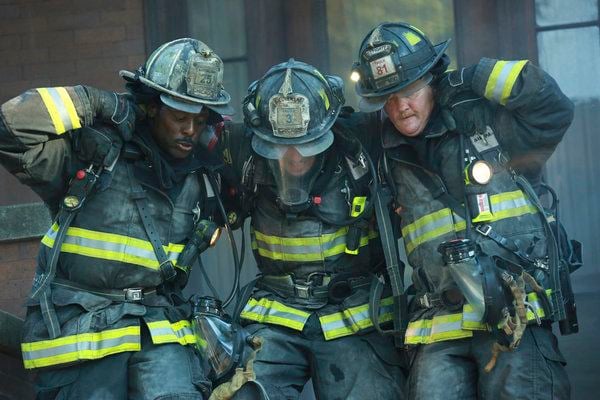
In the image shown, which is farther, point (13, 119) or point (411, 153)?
point (411, 153)

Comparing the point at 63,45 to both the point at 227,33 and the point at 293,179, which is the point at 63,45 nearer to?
the point at 227,33

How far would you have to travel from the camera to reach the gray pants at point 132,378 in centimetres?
611

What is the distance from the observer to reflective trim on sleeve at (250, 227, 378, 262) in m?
6.55

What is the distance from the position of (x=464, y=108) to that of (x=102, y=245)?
1920 mm

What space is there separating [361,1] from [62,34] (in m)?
2.20

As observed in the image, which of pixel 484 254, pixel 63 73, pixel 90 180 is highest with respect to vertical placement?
pixel 63 73

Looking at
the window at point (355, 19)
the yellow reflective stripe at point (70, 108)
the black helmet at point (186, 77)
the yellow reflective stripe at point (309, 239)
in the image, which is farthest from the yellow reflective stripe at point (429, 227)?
the window at point (355, 19)

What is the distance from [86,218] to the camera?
6273 millimetres

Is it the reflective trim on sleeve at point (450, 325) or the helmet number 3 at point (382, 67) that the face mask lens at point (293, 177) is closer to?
the helmet number 3 at point (382, 67)

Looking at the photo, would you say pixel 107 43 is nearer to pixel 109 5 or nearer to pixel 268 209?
pixel 109 5

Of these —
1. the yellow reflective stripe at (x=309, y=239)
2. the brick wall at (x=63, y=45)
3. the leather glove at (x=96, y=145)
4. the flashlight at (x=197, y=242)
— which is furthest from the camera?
the brick wall at (x=63, y=45)

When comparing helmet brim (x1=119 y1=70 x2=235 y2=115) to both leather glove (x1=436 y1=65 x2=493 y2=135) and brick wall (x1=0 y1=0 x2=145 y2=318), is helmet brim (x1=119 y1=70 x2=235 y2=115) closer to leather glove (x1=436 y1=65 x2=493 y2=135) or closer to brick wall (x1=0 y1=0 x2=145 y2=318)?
leather glove (x1=436 y1=65 x2=493 y2=135)

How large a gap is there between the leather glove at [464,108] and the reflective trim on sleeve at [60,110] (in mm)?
1824

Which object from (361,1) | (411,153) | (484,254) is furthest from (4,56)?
(484,254)
